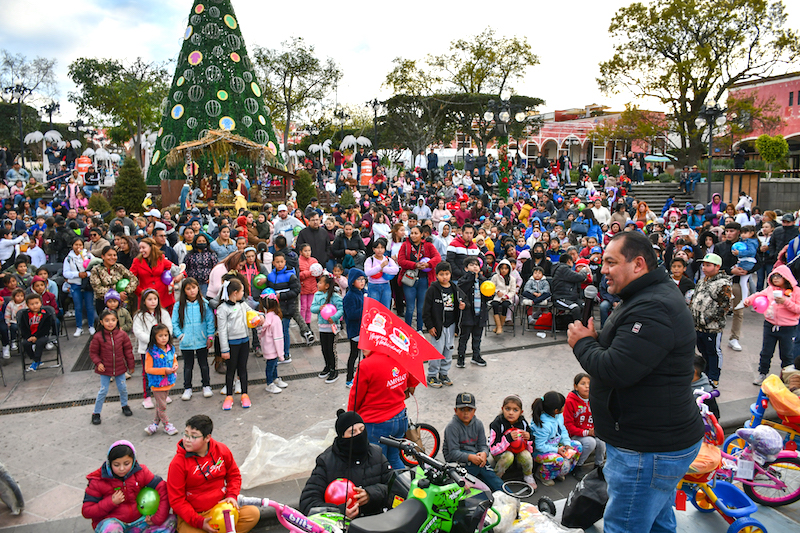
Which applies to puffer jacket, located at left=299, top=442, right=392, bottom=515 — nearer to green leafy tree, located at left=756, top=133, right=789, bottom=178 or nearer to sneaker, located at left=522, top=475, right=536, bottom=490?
sneaker, located at left=522, top=475, right=536, bottom=490

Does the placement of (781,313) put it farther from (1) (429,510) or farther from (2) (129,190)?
(2) (129,190)

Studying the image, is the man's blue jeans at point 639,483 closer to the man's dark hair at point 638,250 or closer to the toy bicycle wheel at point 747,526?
the man's dark hair at point 638,250

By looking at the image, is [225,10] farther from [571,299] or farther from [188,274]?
[571,299]

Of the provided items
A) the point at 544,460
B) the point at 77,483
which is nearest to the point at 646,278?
the point at 544,460

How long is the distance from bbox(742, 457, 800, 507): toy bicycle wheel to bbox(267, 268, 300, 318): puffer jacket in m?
5.90

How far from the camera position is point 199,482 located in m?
4.05

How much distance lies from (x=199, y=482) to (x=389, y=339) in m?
1.77

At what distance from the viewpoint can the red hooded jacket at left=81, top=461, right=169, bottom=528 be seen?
12.7 ft

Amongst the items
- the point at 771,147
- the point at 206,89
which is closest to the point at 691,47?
the point at 771,147

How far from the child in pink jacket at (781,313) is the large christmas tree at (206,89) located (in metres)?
17.9

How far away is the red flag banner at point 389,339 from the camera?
13.2 feet

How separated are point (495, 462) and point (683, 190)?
24.1m

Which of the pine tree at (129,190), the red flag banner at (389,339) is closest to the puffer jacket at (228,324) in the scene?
the red flag banner at (389,339)

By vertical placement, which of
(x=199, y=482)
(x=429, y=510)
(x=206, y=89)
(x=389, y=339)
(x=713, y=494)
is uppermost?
(x=206, y=89)
